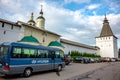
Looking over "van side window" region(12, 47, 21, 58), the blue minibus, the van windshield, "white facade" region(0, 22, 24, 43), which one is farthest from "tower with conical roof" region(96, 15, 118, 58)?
the van windshield

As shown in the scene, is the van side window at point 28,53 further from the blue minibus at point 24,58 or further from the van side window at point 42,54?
the van side window at point 42,54

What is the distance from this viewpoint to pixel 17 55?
11352 millimetres

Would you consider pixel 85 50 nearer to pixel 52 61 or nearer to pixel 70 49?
pixel 70 49

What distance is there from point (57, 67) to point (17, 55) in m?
6.11

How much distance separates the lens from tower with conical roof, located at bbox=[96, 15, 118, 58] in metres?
75.1

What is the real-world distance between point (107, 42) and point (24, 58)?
7050 centimetres

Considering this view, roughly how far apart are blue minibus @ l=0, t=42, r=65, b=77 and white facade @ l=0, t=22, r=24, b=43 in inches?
575

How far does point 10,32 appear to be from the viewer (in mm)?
27844

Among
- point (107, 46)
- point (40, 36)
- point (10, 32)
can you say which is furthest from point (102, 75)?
point (107, 46)

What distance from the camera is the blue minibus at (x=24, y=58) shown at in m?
10.8

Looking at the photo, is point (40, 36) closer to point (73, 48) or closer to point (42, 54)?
point (42, 54)

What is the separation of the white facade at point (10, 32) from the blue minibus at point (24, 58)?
14.6 m

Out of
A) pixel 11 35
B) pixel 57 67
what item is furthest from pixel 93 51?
pixel 57 67

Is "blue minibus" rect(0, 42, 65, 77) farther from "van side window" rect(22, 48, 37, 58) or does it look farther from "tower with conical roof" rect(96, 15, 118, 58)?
"tower with conical roof" rect(96, 15, 118, 58)
